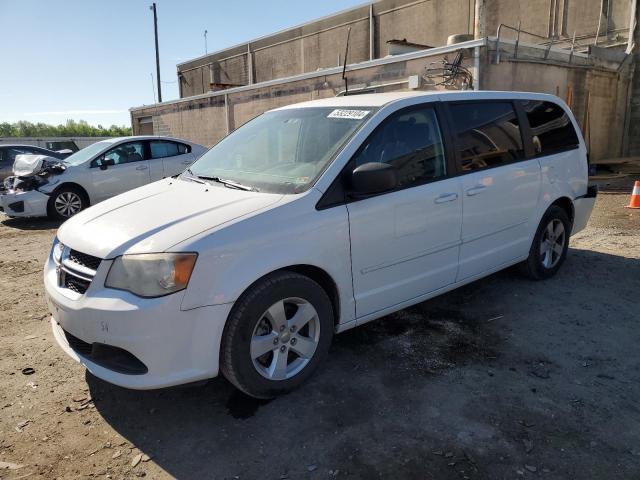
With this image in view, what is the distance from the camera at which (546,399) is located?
2930 millimetres

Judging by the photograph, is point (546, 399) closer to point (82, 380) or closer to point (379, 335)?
point (379, 335)

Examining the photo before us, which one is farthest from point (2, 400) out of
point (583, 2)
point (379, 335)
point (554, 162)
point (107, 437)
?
point (583, 2)

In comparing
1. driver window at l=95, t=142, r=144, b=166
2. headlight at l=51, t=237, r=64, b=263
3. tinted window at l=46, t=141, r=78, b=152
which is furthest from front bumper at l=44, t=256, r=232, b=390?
tinted window at l=46, t=141, r=78, b=152

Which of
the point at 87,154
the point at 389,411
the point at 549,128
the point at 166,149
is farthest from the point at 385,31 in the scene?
the point at 389,411

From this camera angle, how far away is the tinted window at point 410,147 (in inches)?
132

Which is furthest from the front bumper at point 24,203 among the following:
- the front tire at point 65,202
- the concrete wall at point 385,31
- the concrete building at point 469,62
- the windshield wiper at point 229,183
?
the concrete wall at point 385,31

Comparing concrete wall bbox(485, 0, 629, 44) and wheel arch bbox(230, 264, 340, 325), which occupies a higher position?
concrete wall bbox(485, 0, 629, 44)

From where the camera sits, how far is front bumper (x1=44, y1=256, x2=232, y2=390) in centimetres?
251

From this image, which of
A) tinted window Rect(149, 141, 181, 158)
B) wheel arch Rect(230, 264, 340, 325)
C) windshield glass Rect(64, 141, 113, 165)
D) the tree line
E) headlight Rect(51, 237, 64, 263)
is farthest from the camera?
the tree line

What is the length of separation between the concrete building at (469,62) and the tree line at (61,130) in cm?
3738

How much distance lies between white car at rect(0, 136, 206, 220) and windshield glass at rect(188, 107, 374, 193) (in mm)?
6375

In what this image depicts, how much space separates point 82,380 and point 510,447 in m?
2.66

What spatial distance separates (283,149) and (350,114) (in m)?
0.54

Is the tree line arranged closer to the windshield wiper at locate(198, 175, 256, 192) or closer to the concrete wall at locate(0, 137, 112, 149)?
the concrete wall at locate(0, 137, 112, 149)
